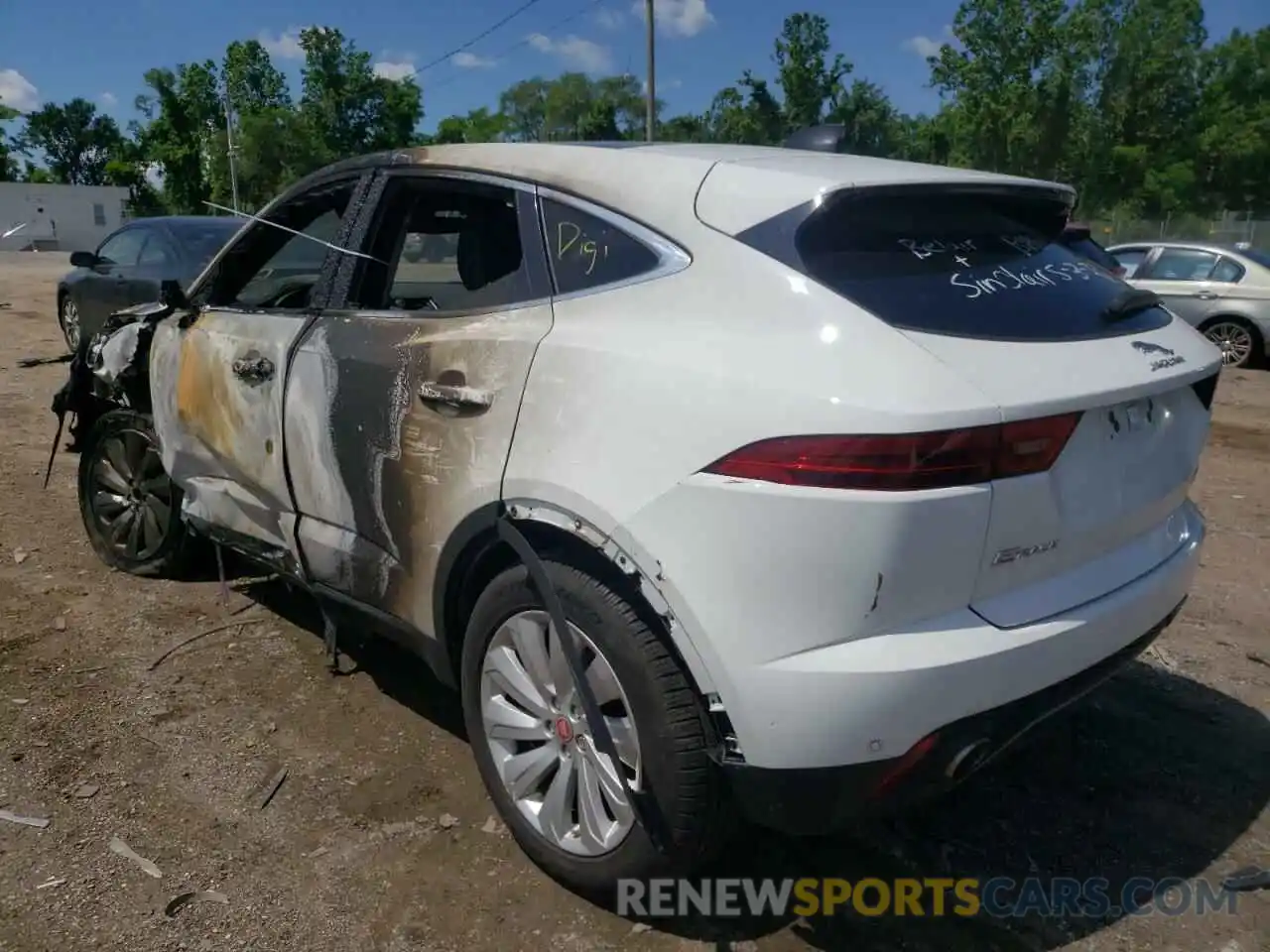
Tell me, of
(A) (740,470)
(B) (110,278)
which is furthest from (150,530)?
(B) (110,278)

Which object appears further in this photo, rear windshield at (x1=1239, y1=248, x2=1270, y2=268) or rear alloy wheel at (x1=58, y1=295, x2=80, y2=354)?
rear windshield at (x1=1239, y1=248, x2=1270, y2=268)

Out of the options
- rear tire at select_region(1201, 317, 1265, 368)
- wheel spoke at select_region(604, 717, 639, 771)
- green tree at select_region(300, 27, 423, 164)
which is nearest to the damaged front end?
Answer: wheel spoke at select_region(604, 717, 639, 771)

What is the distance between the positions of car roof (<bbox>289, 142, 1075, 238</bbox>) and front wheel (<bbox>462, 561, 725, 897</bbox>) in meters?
0.90

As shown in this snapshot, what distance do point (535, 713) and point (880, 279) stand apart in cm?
132

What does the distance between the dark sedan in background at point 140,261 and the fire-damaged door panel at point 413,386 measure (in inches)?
236

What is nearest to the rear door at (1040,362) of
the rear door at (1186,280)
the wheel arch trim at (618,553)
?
the wheel arch trim at (618,553)

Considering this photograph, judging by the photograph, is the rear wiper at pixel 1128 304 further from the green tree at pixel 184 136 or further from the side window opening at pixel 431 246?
the green tree at pixel 184 136

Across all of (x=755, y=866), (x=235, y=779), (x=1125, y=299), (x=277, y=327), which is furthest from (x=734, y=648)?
(x=277, y=327)

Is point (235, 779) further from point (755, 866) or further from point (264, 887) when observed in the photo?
point (755, 866)

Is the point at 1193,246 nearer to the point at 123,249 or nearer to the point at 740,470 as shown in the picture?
the point at 123,249

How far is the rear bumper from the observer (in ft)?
6.61

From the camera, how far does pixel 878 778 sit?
6.63 feet

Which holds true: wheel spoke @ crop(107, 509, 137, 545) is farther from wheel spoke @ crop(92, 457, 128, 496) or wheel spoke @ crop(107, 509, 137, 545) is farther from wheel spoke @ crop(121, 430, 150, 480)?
wheel spoke @ crop(121, 430, 150, 480)

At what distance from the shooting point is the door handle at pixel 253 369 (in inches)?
130
